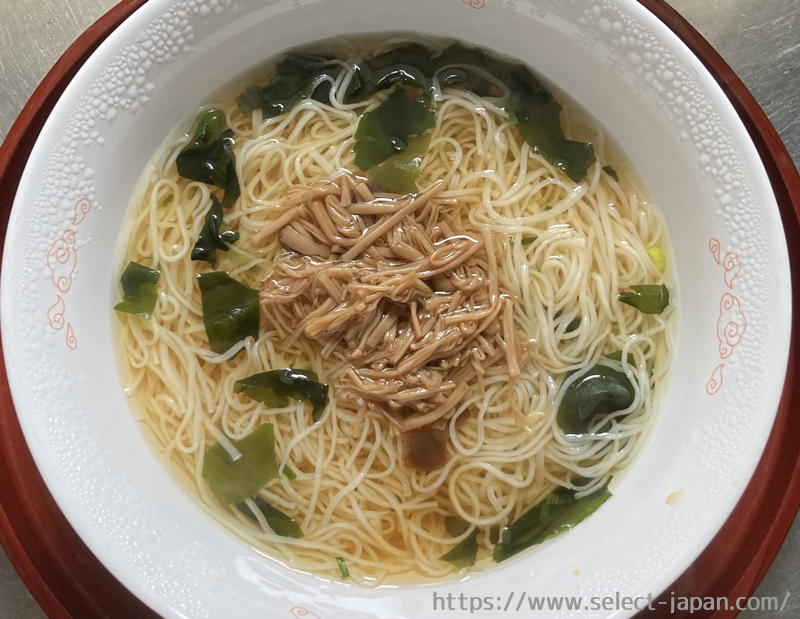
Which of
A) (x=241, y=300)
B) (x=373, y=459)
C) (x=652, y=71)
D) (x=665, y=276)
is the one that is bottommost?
(x=373, y=459)

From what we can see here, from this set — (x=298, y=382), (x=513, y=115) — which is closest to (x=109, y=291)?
(x=298, y=382)

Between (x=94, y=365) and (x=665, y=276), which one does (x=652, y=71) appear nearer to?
(x=665, y=276)

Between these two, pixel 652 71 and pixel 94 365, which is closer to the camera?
pixel 652 71

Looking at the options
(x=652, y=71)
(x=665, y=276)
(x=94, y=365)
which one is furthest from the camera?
(x=665, y=276)

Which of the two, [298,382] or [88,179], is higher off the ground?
[88,179]

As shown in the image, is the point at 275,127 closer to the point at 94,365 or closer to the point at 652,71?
the point at 94,365

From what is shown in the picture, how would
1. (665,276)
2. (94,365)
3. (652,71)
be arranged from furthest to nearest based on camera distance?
(665,276) < (94,365) < (652,71)
